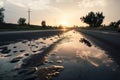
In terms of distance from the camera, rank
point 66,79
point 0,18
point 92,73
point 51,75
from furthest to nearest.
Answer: point 0,18 → point 92,73 → point 51,75 → point 66,79

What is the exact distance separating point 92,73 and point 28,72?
89.5 inches

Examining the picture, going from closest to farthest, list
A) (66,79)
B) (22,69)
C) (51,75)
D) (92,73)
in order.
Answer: (66,79) → (51,75) → (92,73) → (22,69)

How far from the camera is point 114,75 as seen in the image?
8297 mm

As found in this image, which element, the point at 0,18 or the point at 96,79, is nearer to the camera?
the point at 96,79

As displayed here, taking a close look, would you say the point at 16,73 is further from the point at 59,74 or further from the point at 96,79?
the point at 96,79

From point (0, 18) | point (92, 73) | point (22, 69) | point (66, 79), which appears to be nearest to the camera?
point (66, 79)

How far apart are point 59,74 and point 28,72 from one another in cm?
111

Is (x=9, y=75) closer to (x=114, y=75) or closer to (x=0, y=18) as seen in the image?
(x=114, y=75)

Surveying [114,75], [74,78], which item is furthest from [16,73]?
[114,75]

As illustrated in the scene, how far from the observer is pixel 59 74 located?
820 cm

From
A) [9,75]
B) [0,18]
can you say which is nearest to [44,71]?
[9,75]

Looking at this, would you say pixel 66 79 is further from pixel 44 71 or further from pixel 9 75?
pixel 9 75

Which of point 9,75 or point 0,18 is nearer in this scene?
point 9,75

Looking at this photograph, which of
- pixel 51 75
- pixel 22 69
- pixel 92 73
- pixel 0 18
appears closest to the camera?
pixel 51 75
